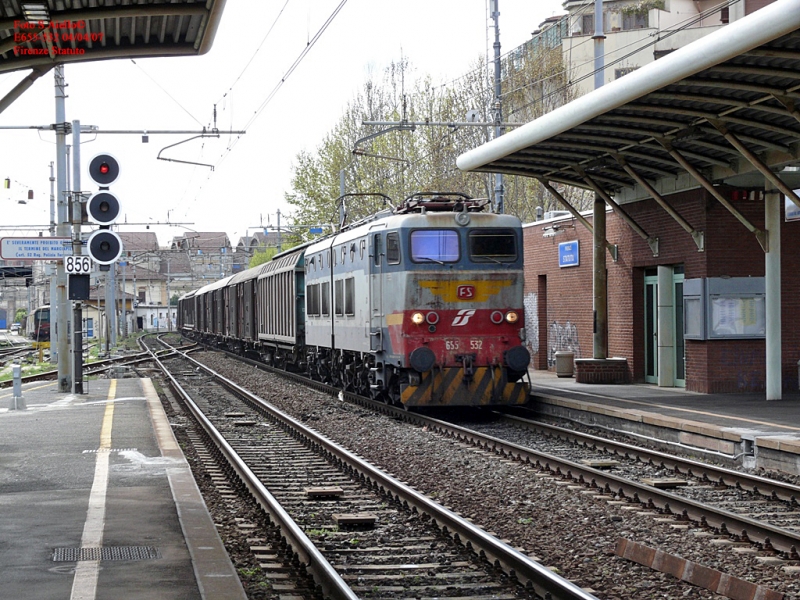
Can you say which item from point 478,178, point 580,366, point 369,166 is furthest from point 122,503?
point 369,166

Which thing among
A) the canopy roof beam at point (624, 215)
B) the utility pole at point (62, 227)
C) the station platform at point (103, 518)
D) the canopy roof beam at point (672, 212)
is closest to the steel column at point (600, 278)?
the canopy roof beam at point (624, 215)

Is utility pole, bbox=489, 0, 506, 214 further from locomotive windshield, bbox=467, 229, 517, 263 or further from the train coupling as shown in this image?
the train coupling

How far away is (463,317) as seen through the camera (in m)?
16.7

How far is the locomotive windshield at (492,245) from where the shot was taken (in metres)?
17.0

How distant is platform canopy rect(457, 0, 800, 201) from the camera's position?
1160 centimetres

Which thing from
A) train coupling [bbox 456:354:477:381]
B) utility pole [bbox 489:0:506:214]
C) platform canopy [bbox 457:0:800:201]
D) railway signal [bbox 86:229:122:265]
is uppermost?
utility pole [bbox 489:0:506:214]

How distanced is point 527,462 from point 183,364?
26351 millimetres

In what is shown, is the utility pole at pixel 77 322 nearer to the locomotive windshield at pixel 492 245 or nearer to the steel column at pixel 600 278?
the locomotive windshield at pixel 492 245

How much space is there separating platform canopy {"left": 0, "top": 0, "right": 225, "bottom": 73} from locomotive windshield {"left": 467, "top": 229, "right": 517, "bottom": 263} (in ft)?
29.5

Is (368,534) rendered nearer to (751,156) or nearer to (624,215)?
(751,156)

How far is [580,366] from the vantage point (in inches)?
821

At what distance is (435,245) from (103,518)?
9.30 m

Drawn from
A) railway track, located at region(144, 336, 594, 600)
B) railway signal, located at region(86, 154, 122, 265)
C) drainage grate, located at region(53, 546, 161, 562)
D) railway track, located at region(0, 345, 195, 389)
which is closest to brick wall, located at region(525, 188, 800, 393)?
railway track, located at region(144, 336, 594, 600)

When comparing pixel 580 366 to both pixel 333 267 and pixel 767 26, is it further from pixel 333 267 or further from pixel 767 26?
pixel 767 26
